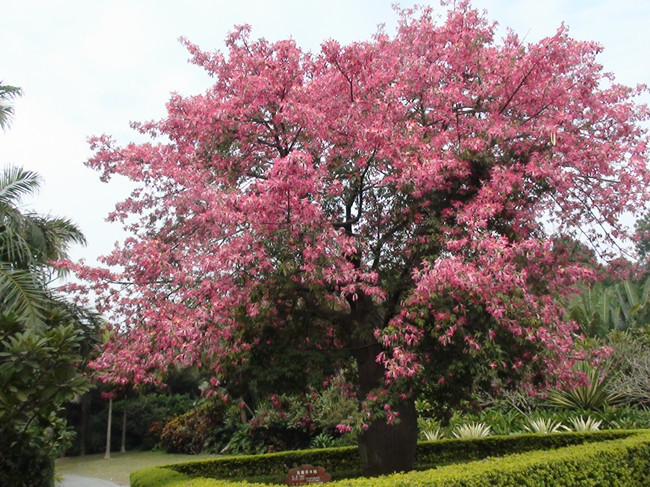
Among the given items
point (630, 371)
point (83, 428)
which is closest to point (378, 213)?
point (630, 371)

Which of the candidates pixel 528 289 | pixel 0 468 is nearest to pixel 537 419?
pixel 528 289

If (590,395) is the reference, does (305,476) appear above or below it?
below

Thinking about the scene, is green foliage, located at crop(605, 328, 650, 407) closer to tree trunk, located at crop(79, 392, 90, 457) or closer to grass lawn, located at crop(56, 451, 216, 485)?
grass lawn, located at crop(56, 451, 216, 485)

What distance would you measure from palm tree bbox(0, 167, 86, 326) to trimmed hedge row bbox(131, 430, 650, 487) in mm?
3414

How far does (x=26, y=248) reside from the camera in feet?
36.2

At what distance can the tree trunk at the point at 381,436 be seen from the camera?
903 cm

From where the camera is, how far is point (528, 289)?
820 cm

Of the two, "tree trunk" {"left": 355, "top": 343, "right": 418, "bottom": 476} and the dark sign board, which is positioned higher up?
"tree trunk" {"left": 355, "top": 343, "right": 418, "bottom": 476}

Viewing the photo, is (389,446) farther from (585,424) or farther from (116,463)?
(116,463)

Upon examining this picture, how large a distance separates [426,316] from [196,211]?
344 cm

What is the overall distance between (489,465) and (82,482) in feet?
47.8

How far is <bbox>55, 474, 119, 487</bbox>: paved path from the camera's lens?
16.9 meters

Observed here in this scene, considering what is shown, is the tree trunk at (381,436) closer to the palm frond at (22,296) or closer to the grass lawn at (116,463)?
the palm frond at (22,296)

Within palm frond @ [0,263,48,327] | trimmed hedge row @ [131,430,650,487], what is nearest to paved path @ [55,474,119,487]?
trimmed hedge row @ [131,430,650,487]
